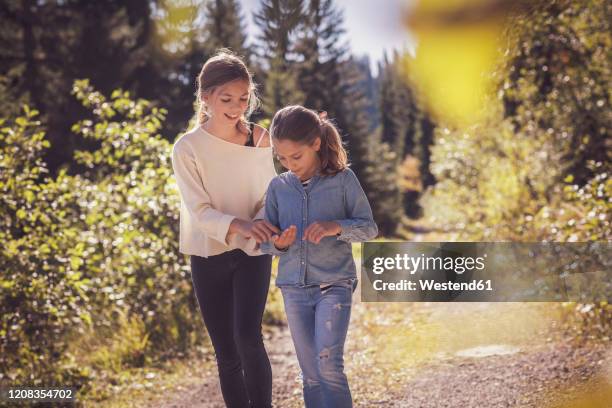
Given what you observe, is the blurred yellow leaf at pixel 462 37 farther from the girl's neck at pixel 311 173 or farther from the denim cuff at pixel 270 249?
the denim cuff at pixel 270 249

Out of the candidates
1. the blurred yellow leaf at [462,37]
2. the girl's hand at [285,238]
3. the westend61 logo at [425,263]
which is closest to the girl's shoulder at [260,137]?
the girl's hand at [285,238]

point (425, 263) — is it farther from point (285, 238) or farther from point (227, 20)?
point (227, 20)

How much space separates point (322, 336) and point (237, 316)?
420 mm

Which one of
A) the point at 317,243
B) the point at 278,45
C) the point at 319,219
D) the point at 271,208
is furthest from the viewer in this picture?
the point at 278,45

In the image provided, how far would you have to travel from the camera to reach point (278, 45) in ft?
19.0

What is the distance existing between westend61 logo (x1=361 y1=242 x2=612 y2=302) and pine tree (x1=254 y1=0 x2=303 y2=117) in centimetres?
180

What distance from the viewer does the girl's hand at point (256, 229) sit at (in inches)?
96.2

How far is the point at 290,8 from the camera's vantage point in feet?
16.7

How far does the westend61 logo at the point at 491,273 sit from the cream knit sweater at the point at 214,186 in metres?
2.75

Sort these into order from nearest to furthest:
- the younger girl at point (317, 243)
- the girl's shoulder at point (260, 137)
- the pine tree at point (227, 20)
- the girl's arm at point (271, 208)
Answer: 1. the younger girl at point (317, 243)
2. the girl's arm at point (271, 208)
3. the girl's shoulder at point (260, 137)
4. the pine tree at point (227, 20)

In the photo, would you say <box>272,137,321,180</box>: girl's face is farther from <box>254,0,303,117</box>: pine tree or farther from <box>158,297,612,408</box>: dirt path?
<box>254,0,303,117</box>: pine tree

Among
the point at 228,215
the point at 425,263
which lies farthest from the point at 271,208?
the point at 425,263

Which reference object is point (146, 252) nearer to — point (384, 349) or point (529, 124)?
point (384, 349)

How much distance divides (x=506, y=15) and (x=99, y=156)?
344cm
